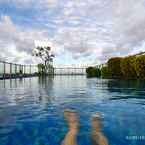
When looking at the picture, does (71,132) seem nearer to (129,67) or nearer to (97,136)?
(97,136)

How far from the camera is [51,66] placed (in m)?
65.2

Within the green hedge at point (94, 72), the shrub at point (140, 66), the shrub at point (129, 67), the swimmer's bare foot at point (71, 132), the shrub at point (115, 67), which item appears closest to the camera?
the swimmer's bare foot at point (71, 132)

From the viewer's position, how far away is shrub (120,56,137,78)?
31.6 metres

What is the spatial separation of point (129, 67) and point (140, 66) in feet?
12.1

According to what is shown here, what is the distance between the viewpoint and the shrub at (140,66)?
2870 centimetres

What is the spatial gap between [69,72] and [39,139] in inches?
3150

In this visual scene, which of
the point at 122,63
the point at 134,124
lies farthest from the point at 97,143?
the point at 122,63

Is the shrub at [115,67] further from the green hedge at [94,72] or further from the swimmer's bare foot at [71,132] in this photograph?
the swimmer's bare foot at [71,132]

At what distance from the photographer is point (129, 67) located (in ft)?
107

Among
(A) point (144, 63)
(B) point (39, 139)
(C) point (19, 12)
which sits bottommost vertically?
(B) point (39, 139)

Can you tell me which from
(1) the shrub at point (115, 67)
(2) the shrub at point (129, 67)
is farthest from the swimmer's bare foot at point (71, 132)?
(1) the shrub at point (115, 67)

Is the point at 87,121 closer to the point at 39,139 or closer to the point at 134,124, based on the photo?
the point at 134,124

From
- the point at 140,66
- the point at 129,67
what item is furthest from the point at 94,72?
the point at 140,66

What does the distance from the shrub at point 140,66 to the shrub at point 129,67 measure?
103 cm
